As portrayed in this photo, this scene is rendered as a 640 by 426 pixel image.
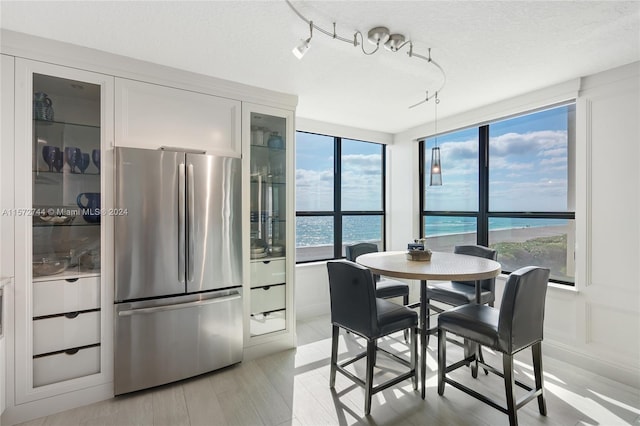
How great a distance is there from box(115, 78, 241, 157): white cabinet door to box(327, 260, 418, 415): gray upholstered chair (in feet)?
5.00

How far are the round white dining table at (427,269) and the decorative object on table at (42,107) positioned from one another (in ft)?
Result: 8.40

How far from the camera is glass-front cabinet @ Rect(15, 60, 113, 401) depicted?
206 centimetres

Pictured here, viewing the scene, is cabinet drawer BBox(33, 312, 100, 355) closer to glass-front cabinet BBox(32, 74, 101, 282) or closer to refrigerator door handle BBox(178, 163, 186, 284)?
glass-front cabinet BBox(32, 74, 101, 282)

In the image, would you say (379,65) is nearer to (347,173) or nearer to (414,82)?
(414,82)

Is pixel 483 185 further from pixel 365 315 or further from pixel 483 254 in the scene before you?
pixel 365 315

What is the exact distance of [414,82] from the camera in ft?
9.08

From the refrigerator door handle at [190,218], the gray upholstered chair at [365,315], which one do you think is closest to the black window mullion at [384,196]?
the gray upholstered chair at [365,315]

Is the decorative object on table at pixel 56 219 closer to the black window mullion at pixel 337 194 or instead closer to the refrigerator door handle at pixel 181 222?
the refrigerator door handle at pixel 181 222

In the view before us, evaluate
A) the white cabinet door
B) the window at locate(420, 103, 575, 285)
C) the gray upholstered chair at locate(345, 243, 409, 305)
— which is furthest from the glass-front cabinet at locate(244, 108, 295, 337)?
the window at locate(420, 103, 575, 285)

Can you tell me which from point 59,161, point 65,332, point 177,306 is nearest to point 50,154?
point 59,161

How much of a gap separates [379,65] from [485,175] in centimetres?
212

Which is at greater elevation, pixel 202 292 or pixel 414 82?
pixel 414 82

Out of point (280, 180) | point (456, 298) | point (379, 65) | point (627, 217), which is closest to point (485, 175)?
point (627, 217)

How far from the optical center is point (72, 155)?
2.26m
